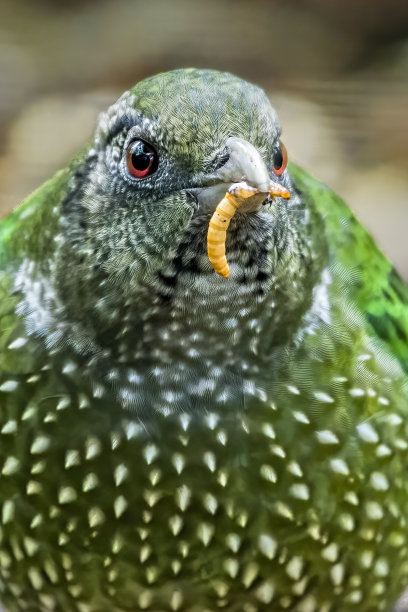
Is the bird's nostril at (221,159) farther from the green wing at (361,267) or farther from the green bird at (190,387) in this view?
the green wing at (361,267)

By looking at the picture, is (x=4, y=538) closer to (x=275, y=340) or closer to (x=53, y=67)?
(x=275, y=340)

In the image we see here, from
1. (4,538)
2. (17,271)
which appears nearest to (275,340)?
(17,271)

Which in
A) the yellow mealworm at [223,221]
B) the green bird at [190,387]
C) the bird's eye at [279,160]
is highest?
the bird's eye at [279,160]

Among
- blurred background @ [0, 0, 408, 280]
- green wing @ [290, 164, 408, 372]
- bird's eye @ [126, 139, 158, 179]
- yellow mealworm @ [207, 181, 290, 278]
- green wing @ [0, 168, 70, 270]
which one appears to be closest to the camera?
yellow mealworm @ [207, 181, 290, 278]

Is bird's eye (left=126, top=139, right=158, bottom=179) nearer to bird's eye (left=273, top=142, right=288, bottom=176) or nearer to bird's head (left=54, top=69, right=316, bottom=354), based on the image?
bird's head (left=54, top=69, right=316, bottom=354)

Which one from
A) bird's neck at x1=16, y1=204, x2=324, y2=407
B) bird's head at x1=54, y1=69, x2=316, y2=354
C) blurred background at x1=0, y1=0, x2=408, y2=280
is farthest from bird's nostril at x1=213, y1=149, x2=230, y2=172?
blurred background at x1=0, y1=0, x2=408, y2=280

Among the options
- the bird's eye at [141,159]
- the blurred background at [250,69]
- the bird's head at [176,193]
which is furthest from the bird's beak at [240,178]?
the blurred background at [250,69]

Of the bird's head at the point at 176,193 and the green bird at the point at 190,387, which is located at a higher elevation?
the bird's head at the point at 176,193

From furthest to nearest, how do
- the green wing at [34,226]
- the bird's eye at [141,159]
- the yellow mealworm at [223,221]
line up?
the green wing at [34,226], the bird's eye at [141,159], the yellow mealworm at [223,221]
